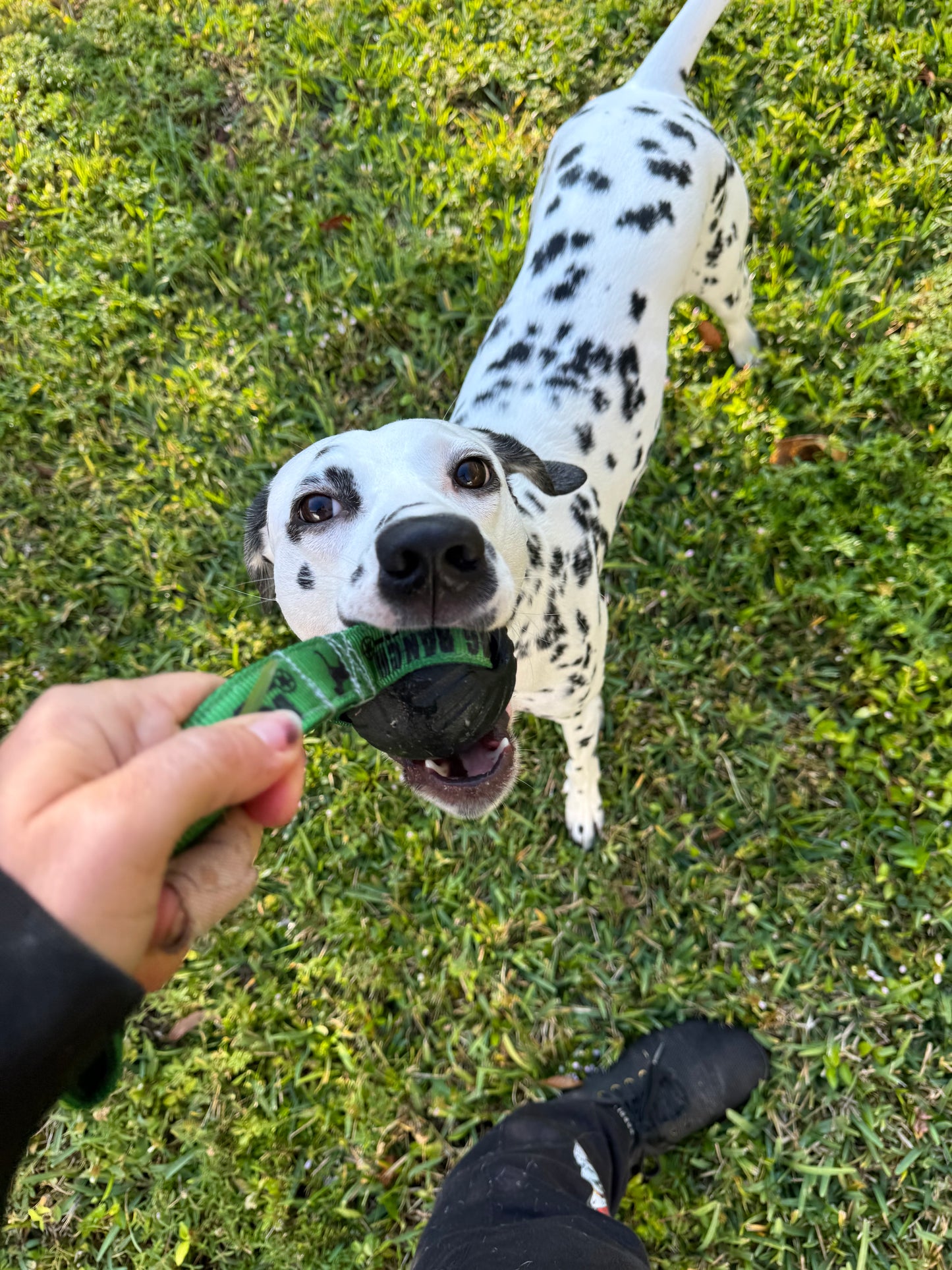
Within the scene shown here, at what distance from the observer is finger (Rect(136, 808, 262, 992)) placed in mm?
1308

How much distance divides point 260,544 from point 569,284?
1622mm

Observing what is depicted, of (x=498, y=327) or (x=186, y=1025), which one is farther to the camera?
(x=186, y=1025)

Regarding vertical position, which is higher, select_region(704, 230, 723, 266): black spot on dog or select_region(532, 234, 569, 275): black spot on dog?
select_region(532, 234, 569, 275): black spot on dog

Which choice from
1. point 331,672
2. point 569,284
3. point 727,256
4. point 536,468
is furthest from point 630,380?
point 331,672

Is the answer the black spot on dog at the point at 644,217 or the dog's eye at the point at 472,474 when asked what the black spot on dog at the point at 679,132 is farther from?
the dog's eye at the point at 472,474

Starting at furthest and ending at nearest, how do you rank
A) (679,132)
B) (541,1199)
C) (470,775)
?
(679,132) → (541,1199) → (470,775)

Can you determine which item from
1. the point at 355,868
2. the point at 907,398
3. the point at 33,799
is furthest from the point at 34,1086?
the point at 907,398

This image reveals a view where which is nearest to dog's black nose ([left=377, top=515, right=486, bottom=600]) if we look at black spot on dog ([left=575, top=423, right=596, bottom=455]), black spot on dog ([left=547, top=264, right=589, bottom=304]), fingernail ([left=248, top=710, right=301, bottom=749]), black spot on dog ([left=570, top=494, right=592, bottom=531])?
fingernail ([left=248, top=710, right=301, bottom=749])

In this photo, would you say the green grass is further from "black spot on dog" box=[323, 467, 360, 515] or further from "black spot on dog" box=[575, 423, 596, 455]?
"black spot on dog" box=[323, 467, 360, 515]

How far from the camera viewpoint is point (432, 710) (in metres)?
1.93

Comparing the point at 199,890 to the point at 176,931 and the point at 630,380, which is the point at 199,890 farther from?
the point at 630,380

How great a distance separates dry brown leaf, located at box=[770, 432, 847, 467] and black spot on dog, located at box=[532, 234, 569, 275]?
1571 mm

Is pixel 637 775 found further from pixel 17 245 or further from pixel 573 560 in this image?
pixel 17 245

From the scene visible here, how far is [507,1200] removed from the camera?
2.76 meters
